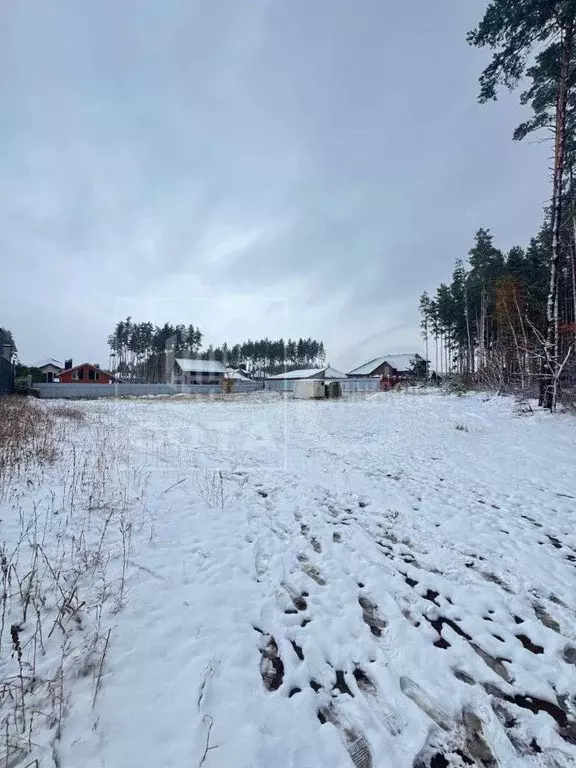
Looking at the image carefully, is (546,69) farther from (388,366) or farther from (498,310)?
(388,366)

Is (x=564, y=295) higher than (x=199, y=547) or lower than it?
higher

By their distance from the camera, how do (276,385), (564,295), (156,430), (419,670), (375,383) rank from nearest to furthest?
(419,670)
(156,430)
(564,295)
(375,383)
(276,385)

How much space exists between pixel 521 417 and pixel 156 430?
1315 cm

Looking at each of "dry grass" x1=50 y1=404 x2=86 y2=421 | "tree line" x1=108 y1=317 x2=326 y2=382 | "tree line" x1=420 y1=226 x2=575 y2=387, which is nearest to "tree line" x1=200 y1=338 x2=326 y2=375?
"tree line" x1=108 y1=317 x2=326 y2=382

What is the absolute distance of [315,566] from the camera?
356cm

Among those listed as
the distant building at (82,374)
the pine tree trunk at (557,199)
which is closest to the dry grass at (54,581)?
the pine tree trunk at (557,199)

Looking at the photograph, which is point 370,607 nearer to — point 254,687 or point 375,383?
point 254,687

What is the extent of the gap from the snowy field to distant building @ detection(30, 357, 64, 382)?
48030 millimetres

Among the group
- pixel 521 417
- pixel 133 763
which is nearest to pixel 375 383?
pixel 521 417

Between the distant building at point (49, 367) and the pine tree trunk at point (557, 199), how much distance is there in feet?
168

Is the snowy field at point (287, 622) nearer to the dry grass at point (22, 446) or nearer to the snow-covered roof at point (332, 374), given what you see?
the dry grass at point (22, 446)

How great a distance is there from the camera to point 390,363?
174 feet

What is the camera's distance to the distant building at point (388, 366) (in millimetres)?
52188

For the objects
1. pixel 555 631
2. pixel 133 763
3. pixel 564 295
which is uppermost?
pixel 564 295
